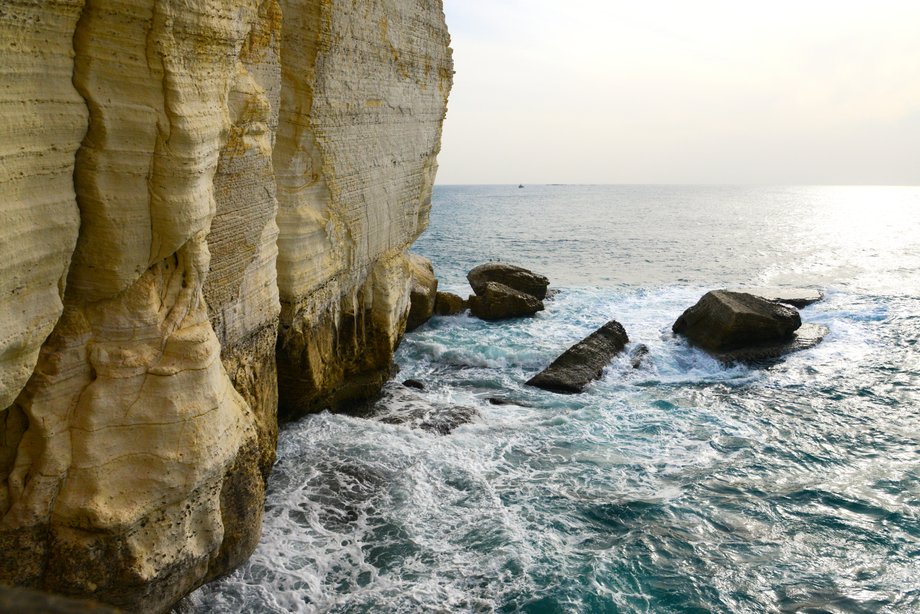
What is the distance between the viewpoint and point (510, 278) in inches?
901

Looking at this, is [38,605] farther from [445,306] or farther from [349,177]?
[445,306]

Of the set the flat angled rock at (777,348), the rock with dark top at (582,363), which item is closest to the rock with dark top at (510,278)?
the rock with dark top at (582,363)

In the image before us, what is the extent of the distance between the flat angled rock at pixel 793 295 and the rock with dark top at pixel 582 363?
854cm

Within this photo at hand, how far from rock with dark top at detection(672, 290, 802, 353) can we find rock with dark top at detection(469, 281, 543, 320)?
15.9 ft

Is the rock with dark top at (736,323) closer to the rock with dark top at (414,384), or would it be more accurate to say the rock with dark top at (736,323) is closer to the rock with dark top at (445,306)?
the rock with dark top at (445,306)

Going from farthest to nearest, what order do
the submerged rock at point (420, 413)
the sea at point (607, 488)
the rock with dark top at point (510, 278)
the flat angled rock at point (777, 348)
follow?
the rock with dark top at point (510, 278) < the flat angled rock at point (777, 348) < the submerged rock at point (420, 413) < the sea at point (607, 488)

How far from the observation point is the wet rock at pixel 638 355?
16.6 metres

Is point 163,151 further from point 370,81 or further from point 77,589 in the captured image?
point 370,81

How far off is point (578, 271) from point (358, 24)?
2294cm

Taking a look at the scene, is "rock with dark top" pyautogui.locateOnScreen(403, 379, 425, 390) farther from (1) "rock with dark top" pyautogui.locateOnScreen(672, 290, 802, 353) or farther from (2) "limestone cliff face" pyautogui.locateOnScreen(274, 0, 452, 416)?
(1) "rock with dark top" pyautogui.locateOnScreen(672, 290, 802, 353)

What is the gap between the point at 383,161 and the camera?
12.9 m

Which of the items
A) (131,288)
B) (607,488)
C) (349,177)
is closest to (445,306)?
(349,177)

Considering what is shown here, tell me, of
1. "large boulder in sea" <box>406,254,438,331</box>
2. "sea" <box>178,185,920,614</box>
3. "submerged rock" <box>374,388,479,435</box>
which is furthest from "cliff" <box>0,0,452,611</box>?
"large boulder in sea" <box>406,254,438,331</box>

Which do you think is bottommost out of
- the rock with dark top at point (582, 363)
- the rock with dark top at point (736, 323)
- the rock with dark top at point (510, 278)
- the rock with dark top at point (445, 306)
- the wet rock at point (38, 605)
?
the rock with dark top at point (445, 306)
